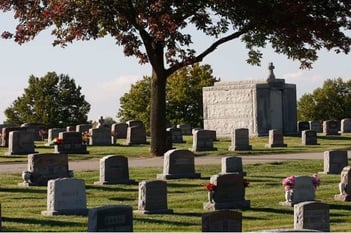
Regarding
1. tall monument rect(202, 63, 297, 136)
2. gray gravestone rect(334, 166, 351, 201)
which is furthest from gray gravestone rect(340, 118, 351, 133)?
gray gravestone rect(334, 166, 351, 201)

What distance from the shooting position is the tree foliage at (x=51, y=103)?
7769 centimetres

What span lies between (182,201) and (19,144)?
1797cm

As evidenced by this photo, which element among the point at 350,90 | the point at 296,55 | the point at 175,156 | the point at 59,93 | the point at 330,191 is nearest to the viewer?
the point at 330,191

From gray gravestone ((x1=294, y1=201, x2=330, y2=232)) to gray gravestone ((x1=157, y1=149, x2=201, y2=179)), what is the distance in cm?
970

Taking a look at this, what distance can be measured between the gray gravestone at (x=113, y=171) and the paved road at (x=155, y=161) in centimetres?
459

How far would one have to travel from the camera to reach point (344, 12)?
34062 millimetres

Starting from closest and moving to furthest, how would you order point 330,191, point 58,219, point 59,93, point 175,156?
point 58,219 → point 330,191 → point 175,156 → point 59,93

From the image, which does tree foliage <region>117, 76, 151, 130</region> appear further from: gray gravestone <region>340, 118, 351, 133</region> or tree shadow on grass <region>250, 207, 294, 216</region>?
tree shadow on grass <region>250, 207, 294, 216</region>

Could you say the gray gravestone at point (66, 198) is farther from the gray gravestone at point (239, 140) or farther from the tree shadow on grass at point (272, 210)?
the gray gravestone at point (239, 140)

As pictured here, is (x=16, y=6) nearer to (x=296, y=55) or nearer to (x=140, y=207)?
(x=296, y=55)

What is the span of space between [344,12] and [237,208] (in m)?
17.0

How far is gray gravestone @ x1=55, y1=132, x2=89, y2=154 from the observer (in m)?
36.0

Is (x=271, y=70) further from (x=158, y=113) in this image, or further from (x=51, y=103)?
(x=51, y=103)

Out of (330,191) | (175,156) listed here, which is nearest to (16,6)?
(175,156)
